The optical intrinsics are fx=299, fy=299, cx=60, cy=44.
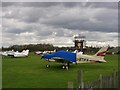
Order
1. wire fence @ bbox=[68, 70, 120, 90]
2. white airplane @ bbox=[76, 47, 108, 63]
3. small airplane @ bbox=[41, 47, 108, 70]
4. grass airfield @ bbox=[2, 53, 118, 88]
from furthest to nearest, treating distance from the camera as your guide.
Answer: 1. white airplane @ bbox=[76, 47, 108, 63]
2. small airplane @ bbox=[41, 47, 108, 70]
3. grass airfield @ bbox=[2, 53, 118, 88]
4. wire fence @ bbox=[68, 70, 120, 90]

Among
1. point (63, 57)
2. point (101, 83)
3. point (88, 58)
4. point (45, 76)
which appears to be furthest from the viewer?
point (88, 58)

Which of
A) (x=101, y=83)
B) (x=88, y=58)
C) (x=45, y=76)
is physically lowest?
(x=45, y=76)

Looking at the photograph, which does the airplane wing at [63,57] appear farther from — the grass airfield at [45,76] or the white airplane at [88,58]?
the grass airfield at [45,76]

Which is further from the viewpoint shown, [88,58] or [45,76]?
[88,58]

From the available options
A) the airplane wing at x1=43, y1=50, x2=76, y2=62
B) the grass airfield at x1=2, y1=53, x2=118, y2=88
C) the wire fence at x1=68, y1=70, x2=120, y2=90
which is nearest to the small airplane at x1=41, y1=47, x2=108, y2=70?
the airplane wing at x1=43, y1=50, x2=76, y2=62

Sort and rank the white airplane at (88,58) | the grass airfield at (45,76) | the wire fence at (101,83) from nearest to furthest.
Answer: the wire fence at (101,83), the grass airfield at (45,76), the white airplane at (88,58)

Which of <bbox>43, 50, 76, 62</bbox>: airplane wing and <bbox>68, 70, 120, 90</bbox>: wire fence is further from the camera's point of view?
<bbox>43, 50, 76, 62</bbox>: airplane wing

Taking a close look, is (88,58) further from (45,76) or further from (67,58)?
(45,76)

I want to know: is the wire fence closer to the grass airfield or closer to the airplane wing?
the grass airfield

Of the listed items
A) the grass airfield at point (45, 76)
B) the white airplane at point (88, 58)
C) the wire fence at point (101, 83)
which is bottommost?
the grass airfield at point (45, 76)

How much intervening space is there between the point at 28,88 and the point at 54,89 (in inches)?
60.5

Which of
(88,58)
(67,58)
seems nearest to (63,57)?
(67,58)

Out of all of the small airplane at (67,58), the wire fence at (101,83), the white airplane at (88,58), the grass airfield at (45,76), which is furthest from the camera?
the white airplane at (88,58)

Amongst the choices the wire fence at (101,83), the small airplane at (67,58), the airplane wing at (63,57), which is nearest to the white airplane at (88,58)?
the small airplane at (67,58)
